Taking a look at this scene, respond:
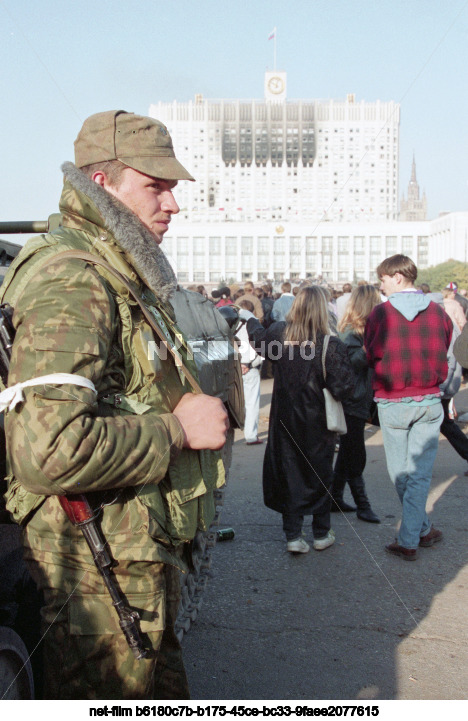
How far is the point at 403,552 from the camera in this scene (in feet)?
16.4

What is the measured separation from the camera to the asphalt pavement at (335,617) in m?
3.44

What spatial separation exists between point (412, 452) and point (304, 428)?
72 centimetres

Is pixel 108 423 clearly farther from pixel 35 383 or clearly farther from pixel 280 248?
pixel 280 248

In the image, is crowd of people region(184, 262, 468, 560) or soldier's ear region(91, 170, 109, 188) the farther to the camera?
crowd of people region(184, 262, 468, 560)

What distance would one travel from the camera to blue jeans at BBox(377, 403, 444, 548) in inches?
190

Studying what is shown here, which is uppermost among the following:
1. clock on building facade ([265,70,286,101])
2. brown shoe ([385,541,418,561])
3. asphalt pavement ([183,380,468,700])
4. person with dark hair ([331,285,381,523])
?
clock on building facade ([265,70,286,101])

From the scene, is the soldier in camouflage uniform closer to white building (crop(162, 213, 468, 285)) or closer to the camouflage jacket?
the camouflage jacket

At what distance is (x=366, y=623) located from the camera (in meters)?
4.09

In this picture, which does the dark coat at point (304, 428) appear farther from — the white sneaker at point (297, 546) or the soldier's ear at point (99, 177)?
the soldier's ear at point (99, 177)

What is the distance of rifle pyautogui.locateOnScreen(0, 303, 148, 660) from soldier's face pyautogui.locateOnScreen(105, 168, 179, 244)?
17.9 inches

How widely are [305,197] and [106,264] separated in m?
132

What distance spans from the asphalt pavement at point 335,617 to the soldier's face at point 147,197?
2166 millimetres

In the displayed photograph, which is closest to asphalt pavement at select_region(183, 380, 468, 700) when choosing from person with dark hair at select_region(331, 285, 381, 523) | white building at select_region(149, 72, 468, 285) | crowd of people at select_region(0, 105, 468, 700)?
person with dark hair at select_region(331, 285, 381, 523)

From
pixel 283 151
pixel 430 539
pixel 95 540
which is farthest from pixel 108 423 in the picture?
pixel 283 151
